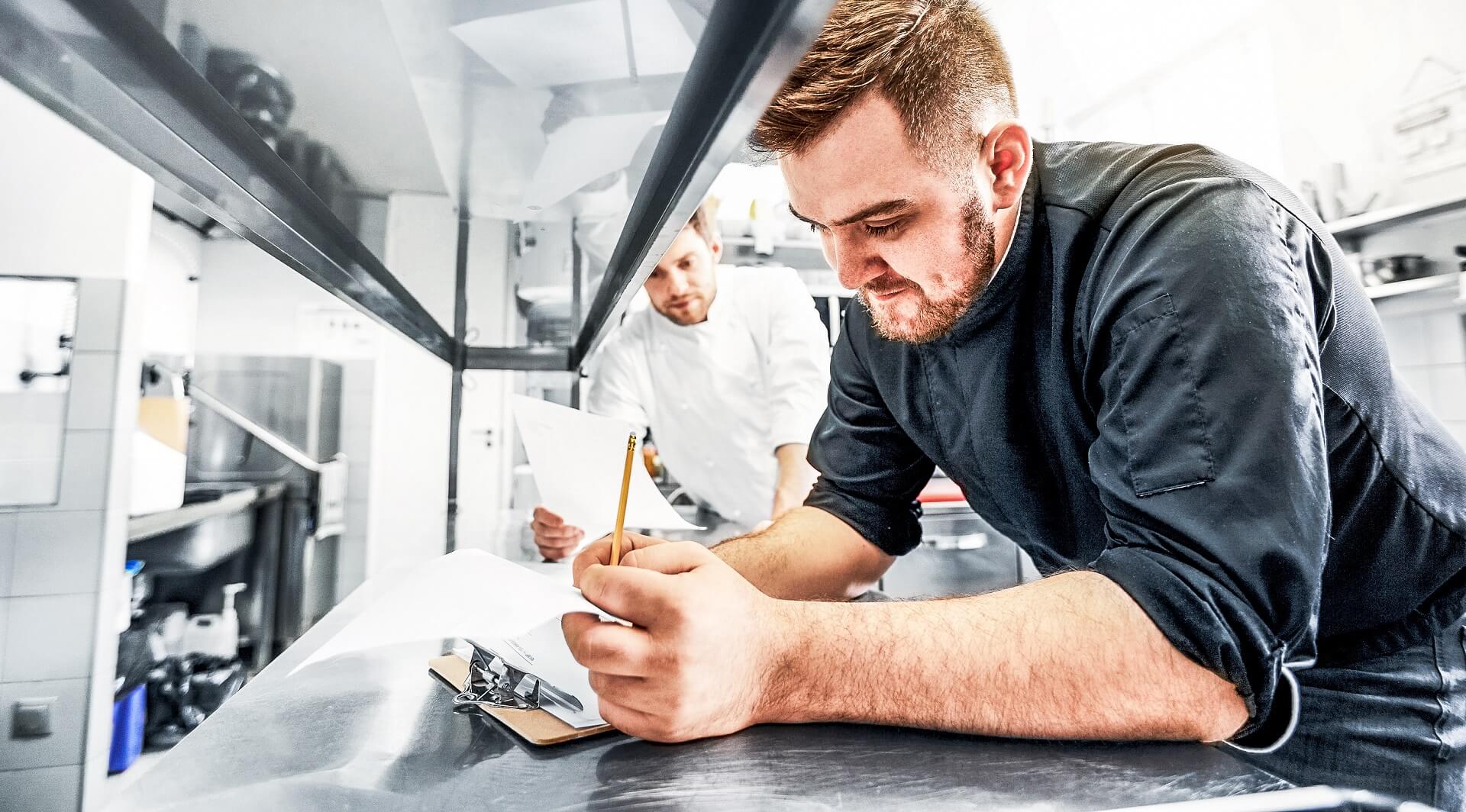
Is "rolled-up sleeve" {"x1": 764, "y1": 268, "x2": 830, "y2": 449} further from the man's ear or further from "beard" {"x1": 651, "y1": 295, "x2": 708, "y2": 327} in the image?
the man's ear

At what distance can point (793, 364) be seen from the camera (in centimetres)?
192

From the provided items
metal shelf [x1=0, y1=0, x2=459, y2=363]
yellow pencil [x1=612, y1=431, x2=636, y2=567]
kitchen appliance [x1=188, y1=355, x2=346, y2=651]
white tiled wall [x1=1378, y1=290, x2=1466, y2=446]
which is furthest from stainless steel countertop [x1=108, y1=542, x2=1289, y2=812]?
kitchen appliance [x1=188, y1=355, x2=346, y2=651]

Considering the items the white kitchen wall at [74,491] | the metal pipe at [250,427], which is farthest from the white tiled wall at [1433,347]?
the metal pipe at [250,427]

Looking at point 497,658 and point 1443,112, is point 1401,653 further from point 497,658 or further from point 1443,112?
point 1443,112

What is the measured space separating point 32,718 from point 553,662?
2.07 m

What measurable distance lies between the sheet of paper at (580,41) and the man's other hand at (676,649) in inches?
11.8

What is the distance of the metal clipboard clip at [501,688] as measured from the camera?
55cm

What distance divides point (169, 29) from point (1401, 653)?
1.00 meters

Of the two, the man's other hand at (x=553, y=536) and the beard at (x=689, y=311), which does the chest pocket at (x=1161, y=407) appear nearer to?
the man's other hand at (x=553, y=536)

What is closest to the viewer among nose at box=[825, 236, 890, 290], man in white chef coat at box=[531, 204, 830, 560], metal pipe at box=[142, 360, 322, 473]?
nose at box=[825, 236, 890, 290]

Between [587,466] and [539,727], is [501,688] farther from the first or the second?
[587,466]

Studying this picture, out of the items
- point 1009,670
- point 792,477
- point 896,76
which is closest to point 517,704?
point 1009,670

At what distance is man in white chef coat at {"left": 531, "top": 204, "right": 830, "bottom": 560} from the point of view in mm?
1911

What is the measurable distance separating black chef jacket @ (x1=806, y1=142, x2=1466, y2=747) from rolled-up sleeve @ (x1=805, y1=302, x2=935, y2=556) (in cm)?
4
